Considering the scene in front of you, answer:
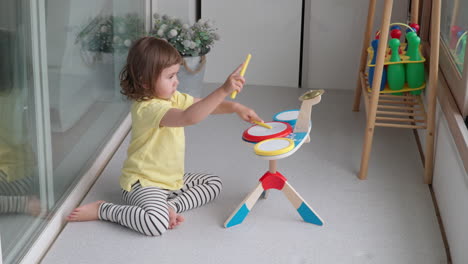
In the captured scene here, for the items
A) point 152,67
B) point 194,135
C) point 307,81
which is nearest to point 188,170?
point 194,135

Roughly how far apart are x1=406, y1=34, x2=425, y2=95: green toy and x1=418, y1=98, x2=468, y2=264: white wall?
0.15 metres

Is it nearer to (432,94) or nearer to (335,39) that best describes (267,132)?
(432,94)

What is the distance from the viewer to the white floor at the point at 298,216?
1.74 m

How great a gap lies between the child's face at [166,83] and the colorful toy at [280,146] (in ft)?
0.82

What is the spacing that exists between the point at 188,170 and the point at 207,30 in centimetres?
82

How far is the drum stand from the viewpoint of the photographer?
187 cm

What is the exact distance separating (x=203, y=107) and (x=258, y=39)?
1.41m

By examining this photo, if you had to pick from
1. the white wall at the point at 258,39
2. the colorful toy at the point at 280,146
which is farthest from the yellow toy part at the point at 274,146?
the white wall at the point at 258,39

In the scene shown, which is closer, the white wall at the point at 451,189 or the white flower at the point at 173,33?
the white wall at the point at 451,189

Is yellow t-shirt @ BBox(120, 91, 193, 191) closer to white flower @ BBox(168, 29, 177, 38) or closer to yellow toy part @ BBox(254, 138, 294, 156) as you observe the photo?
yellow toy part @ BBox(254, 138, 294, 156)

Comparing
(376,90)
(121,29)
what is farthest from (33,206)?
(376,90)

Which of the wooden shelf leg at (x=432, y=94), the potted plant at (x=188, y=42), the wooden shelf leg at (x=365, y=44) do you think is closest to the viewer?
the wooden shelf leg at (x=432, y=94)

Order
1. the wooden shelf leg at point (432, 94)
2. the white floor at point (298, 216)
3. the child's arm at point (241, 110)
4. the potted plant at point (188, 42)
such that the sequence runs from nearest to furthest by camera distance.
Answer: the white floor at point (298, 216) < the child's arm at point (241, 110) < the wooden shelf leg at point (432, 94) < the potted plant at point (188, 42)

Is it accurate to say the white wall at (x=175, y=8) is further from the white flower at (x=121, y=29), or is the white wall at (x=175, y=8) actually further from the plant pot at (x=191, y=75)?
the white flower at (x=121, y=29)
